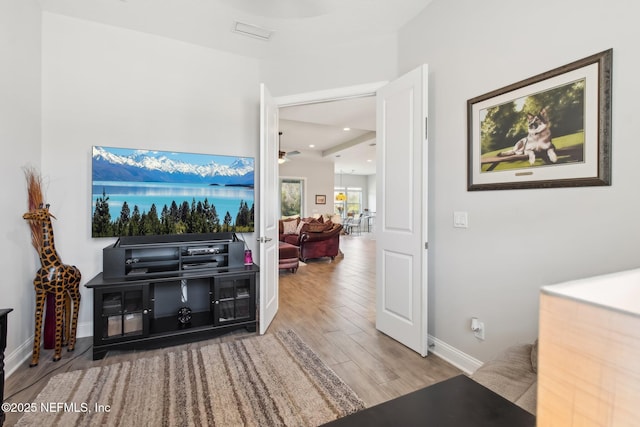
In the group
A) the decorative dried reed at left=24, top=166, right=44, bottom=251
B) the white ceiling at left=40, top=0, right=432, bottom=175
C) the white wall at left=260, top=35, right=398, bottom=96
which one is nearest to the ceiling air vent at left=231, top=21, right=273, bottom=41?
the white ceiling at left=40, top=0, right=432, bottom=175

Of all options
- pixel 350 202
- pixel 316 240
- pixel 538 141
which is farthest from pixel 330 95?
pixel 350 202

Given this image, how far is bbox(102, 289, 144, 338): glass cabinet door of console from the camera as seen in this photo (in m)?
2.43

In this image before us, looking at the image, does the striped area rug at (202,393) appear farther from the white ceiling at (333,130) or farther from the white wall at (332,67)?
the white ceiling at (333,130)

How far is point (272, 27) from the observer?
2855 mm

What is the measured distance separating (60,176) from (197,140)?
1236 mm

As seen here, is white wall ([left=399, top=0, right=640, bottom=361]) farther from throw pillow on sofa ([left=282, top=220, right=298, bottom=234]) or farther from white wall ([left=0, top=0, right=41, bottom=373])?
throw pillow on sofa ([left=282, top=220, right=298, bottom=234])

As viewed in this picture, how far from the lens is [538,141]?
1.82m

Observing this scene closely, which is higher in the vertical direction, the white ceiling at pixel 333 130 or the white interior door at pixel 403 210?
the white ceiling at pixel 333 130

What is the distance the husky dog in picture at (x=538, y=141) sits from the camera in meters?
1.76

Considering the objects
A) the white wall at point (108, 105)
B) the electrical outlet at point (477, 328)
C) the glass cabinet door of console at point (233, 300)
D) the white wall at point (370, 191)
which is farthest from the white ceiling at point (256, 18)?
the white wall at point (370, 191)

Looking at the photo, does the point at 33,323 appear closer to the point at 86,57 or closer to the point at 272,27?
the point at 86,57

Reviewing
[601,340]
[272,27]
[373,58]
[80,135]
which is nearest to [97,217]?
[80,135]

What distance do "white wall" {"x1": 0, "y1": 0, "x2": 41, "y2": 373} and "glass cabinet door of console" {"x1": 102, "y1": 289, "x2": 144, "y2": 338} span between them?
0.59m

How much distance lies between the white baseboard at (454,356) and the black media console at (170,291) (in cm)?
167
